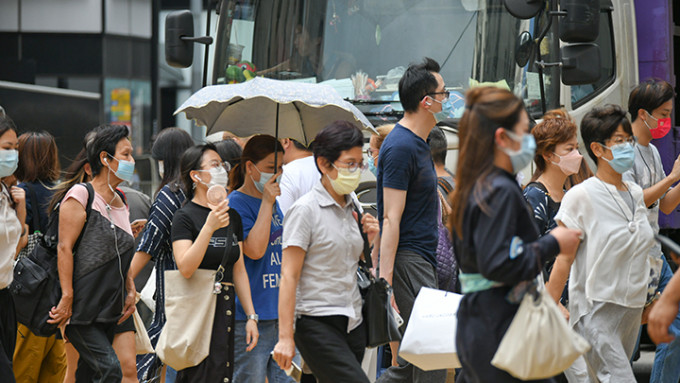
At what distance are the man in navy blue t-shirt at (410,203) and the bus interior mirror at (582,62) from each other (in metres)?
2.17

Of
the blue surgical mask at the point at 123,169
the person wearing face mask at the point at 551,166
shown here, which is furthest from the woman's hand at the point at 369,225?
the blue surgical mask at the point at 123,169

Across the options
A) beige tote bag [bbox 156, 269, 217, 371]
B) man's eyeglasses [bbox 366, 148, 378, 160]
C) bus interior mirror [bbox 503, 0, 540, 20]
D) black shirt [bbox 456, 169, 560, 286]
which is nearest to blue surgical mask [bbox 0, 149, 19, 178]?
beige tote bag [bbox 156, 269, 217, 371]

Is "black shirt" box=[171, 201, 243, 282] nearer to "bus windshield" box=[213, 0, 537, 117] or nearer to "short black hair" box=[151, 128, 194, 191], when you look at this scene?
"short black hair" box=[151, 128, 194, 191]

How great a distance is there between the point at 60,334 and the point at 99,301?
3.75 feet

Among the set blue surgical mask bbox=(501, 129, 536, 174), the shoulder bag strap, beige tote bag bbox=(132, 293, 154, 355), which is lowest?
beige tote bag bbox=(132, 293, 154, 355)

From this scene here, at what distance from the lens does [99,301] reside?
635cm

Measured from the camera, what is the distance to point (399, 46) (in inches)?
335

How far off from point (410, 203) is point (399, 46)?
2.89m

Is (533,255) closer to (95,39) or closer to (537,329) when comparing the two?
(537,329)

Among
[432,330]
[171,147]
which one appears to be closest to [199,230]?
[432,330]

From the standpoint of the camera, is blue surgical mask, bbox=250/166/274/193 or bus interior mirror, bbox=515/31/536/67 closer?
blue surgical mask, bbox=250/166/274/193

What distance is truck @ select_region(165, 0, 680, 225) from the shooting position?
842 centimetres

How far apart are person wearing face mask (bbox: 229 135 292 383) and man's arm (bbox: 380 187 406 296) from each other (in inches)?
27.7

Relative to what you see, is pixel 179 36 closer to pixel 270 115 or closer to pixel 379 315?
pixel 270 115
